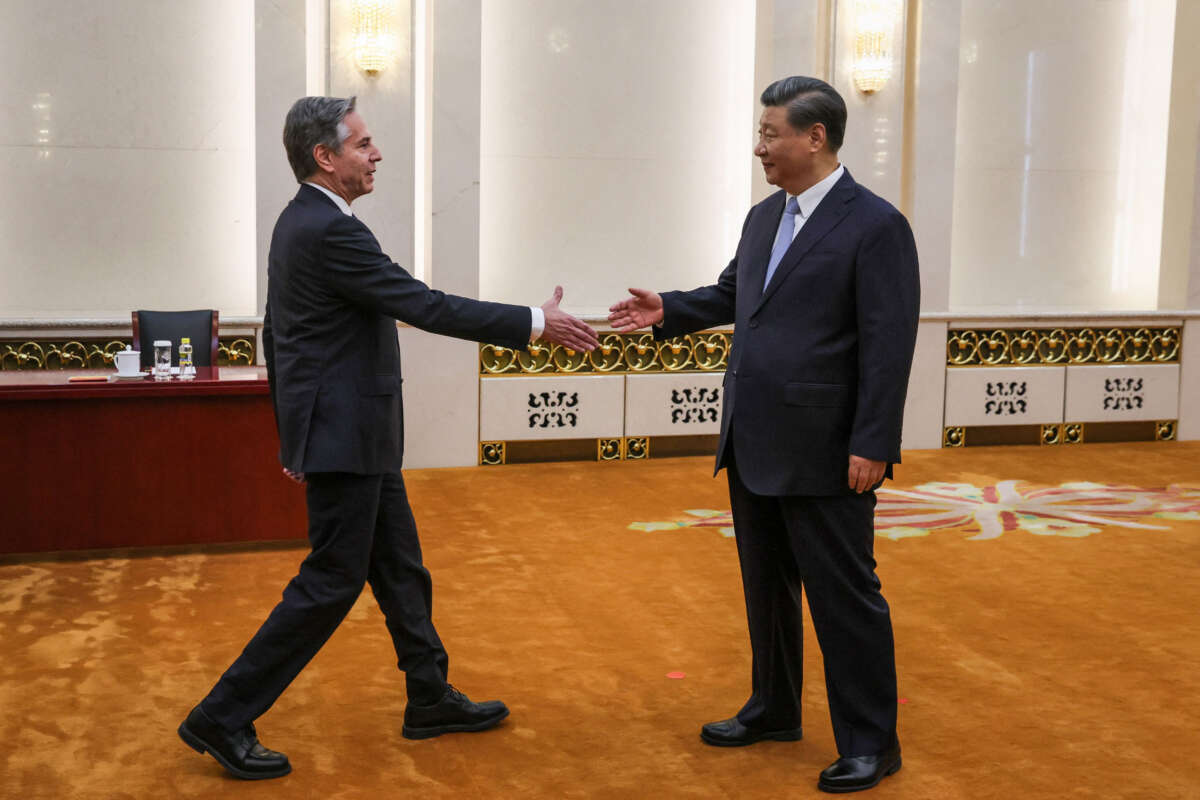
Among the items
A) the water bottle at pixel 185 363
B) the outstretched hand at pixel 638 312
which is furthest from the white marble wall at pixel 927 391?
the outstretched hand at pixel 638 312

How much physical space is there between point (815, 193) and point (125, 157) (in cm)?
509

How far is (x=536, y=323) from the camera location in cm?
305

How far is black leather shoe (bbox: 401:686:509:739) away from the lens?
319 cm

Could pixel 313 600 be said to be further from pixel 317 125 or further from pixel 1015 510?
pixel 1015 510

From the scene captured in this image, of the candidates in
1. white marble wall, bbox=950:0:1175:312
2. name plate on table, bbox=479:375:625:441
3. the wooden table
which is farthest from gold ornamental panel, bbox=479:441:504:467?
white marble wall, bbox=950:0:1175:312

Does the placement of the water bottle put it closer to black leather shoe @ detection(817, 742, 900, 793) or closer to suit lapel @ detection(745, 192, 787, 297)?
suit lapel @ detection(745, 192, 787, 297)

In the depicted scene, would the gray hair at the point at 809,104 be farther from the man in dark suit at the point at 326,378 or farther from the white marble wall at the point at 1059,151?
the white marble wall at the point at 1059,151

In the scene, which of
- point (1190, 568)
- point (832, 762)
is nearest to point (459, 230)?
point (1190, 568)

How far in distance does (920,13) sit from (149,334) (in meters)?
4.87

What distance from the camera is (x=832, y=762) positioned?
3.07m

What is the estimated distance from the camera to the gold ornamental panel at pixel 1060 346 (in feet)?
26.2

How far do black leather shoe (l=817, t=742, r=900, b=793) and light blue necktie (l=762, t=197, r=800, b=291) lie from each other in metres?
1.12

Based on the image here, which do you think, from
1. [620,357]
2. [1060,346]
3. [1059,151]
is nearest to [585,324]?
[620,357]

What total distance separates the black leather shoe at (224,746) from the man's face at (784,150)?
1795 millimetres
